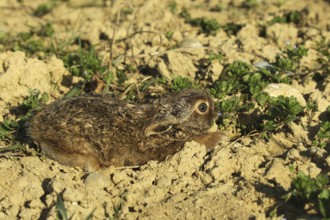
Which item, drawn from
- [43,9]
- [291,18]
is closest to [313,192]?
[291,18]

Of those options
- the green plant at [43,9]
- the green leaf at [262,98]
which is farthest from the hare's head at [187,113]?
the green plant at [43,9]

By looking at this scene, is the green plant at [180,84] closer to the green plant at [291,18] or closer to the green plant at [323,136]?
the green plant at [323,136]

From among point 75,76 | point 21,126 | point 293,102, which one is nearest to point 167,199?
point 293,102

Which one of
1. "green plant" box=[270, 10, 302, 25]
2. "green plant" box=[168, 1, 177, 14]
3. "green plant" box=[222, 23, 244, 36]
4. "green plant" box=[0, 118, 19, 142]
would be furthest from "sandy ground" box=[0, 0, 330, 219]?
"green plant" box=[168, 1, 177, 14]

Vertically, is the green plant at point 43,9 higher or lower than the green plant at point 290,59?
lower

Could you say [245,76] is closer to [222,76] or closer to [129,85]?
[222,76]

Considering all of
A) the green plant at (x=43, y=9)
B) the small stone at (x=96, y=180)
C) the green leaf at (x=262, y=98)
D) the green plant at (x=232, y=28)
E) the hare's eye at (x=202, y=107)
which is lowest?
the green plant at (x=43, y=9)

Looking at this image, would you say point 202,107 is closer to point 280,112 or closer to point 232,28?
point 280,112
